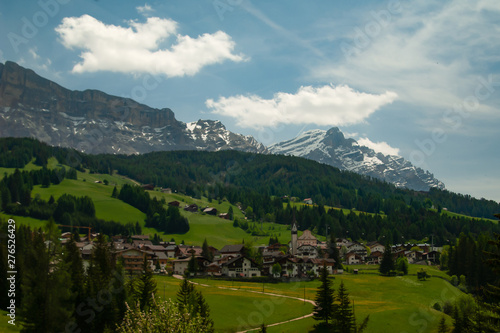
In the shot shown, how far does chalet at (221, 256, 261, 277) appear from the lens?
4788 inches

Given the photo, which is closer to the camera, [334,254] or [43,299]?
[43,299]

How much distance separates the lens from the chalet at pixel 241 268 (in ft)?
399

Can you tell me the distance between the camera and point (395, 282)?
109562 mm

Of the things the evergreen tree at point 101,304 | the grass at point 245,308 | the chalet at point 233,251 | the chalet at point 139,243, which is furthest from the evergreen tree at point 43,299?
the chalet at point 139,243

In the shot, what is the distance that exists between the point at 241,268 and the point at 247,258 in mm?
2985

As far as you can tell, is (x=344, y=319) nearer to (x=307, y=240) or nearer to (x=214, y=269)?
(x=214, y=269)

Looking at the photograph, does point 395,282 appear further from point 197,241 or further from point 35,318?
point 197,241

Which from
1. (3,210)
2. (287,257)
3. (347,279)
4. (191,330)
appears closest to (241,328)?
(191,330)

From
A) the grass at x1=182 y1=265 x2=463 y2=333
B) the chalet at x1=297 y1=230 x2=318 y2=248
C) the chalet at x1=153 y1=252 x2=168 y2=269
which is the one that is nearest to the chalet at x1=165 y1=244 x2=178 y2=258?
the chalet at x1=153 y1=252 x2=168 y2=269

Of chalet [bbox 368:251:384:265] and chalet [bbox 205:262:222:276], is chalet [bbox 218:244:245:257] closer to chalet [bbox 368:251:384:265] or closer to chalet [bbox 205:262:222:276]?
chalet [bbox 205:262:222:276]

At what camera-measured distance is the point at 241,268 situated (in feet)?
400

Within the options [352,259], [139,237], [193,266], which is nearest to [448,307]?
[193,266]

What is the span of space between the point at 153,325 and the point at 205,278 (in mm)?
93342

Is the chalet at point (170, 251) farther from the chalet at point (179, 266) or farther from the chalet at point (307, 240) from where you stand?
the chalet at point (307, 240)
